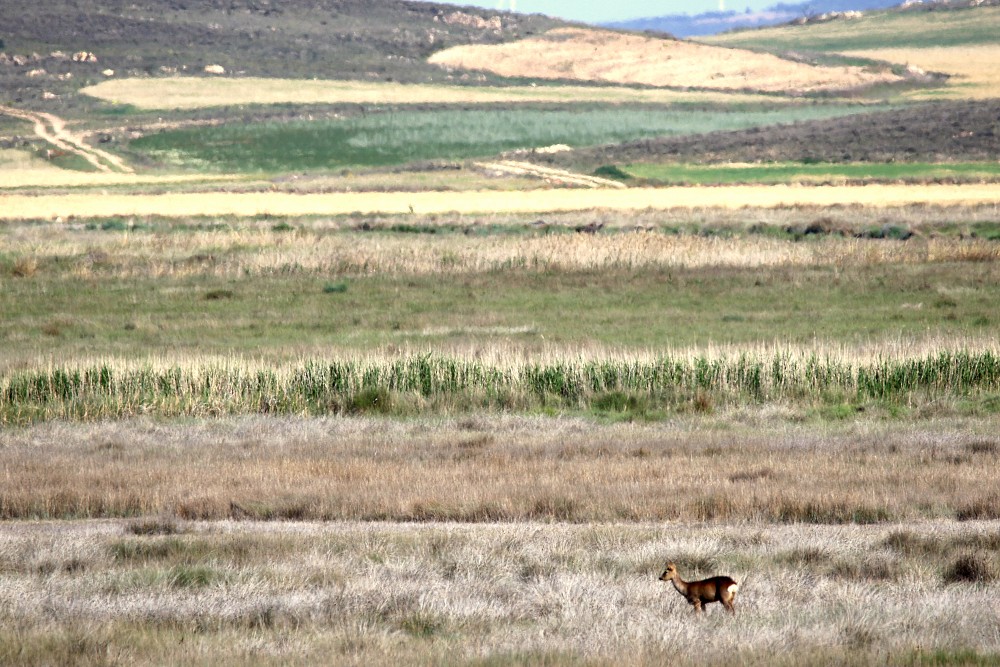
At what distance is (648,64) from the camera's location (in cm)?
16362

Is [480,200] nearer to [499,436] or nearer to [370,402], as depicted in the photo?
[370,402]

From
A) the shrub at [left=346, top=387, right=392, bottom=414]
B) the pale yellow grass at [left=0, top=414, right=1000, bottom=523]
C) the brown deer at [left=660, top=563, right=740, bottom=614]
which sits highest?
the brown deer at [left=660, top=563, right=740, bottom=614]

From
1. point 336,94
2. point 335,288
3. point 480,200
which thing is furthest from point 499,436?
point 336,94

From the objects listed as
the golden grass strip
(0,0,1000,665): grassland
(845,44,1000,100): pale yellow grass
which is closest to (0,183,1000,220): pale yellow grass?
(0,0,1000,665): grassland

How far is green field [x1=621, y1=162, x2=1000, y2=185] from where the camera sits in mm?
72688

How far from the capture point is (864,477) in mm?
13117

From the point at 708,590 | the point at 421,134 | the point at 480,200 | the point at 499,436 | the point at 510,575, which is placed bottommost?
the point at 421,134

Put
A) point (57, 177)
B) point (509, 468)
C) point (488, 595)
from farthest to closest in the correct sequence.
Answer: point (57, 177) < point (509, 468) < point (488, 595)

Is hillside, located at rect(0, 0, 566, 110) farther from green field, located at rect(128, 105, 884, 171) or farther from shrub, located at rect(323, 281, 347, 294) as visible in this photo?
shrub, located at rect(323, 281, 347, 294)

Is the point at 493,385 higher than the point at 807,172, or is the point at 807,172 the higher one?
the point at 493,385

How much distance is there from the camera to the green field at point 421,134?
98.6 meters

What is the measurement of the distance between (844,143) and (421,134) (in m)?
36.3

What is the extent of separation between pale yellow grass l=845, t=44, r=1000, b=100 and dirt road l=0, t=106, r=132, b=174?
274 feet

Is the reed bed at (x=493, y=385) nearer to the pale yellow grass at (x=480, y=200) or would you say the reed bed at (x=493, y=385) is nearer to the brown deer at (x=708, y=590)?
the brown deer at (x=708, y=590)
